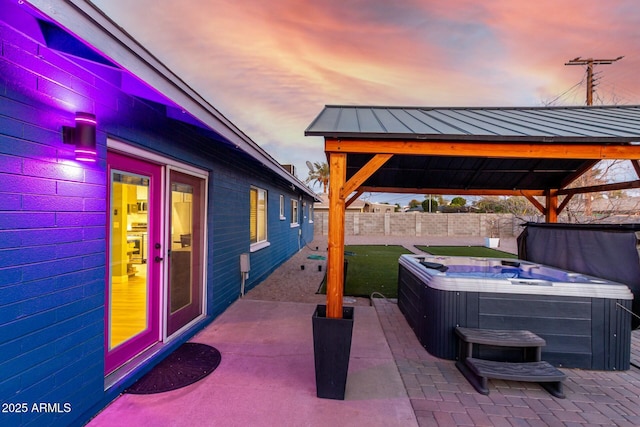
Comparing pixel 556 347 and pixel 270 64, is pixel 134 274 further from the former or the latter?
pixel 270 64

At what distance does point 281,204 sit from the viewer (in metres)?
9.49

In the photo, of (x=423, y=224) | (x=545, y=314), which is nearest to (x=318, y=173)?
(x=423, y=224)

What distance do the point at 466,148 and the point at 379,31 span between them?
4963 mm

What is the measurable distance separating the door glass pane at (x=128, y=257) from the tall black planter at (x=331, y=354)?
1.81m

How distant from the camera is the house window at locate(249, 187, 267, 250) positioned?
21.2 ft

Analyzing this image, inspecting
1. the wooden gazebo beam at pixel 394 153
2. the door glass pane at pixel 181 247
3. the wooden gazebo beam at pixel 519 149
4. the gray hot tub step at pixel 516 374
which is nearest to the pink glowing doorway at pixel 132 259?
the door glass pane at pixel 181 247

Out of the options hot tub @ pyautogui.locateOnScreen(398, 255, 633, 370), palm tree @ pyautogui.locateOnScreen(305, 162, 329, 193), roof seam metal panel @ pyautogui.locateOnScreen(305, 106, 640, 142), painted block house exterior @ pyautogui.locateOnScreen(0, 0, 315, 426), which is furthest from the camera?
palm tree @ pyautogui.locateOnScreen(305, 162, 329, 193)

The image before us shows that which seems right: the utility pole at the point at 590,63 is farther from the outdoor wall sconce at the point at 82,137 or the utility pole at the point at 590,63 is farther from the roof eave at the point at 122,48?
the outdoor wall sconce at the point at 82,137

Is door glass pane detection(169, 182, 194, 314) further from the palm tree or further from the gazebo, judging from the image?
the palm tree

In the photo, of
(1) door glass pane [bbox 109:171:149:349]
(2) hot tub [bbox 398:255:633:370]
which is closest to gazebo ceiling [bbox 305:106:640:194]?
(2) hot tub [bbox 398:255:633:370]

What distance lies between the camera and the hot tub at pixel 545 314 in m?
3.11

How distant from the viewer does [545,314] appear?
10.6ft

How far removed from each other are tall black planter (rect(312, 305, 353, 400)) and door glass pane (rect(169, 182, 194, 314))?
6.31 feet

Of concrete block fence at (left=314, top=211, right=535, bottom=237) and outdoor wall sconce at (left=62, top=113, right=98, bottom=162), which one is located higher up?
outdoor wall sconce at (left=62, top=113, right=98, bottom=162)
